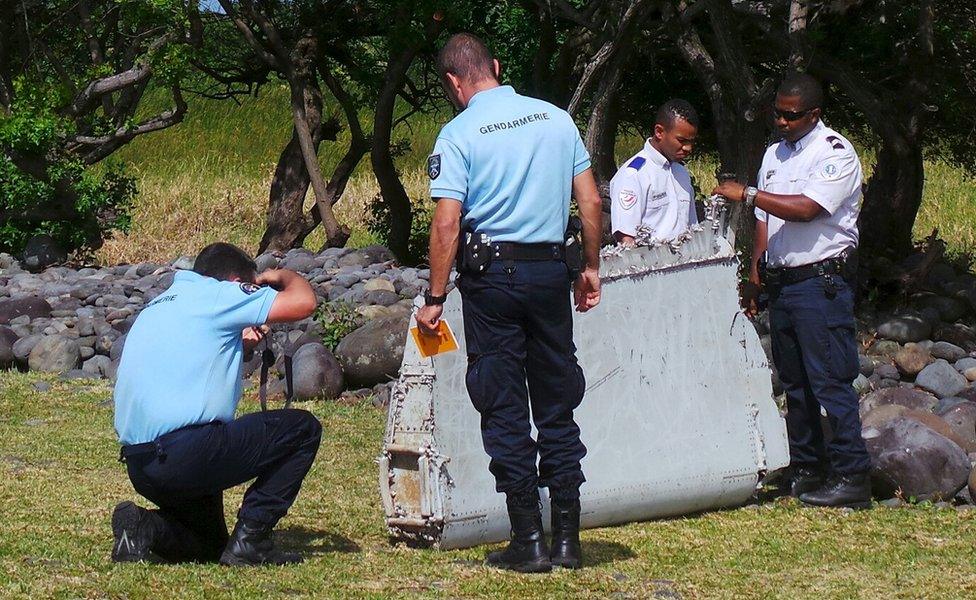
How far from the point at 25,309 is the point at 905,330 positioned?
24.3 feet

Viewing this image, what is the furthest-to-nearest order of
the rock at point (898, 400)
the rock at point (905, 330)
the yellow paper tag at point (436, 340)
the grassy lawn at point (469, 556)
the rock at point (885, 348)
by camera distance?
the rock at point (905, 330) < the rock at point (885, 348) < the rock at point (898, 400) < the yellow paper tag at point (436, 340) < the grassy lawn at point (469, 556)

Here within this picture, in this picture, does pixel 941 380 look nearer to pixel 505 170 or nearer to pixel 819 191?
pixel 819 191

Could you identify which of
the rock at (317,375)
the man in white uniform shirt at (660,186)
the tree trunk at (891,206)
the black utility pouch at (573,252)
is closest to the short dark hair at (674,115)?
the man in white uniform shirt at (660,186)

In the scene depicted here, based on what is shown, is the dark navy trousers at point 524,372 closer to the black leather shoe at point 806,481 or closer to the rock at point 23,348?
the black leather shoe at point 806,481

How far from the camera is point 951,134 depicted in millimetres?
14594

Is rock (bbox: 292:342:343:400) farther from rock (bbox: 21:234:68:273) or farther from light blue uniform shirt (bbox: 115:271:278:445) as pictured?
rock (bbox: 21:234:68:273)

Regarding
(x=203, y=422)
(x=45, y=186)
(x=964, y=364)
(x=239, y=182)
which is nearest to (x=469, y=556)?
(x=203, y=422)

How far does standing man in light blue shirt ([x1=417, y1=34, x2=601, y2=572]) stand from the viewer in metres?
5.14

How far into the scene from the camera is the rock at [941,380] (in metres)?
9.94

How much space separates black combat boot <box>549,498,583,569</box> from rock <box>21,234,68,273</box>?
37.4 feet

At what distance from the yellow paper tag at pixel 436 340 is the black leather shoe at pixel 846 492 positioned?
206 centimetres

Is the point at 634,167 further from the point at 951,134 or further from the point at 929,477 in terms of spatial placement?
the point at 951,134

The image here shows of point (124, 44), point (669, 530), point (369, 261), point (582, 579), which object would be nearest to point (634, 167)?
point (669, 530)

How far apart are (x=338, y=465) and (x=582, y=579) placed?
112 inches
